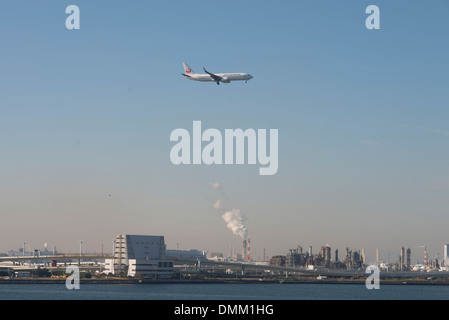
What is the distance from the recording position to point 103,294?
197375mm
